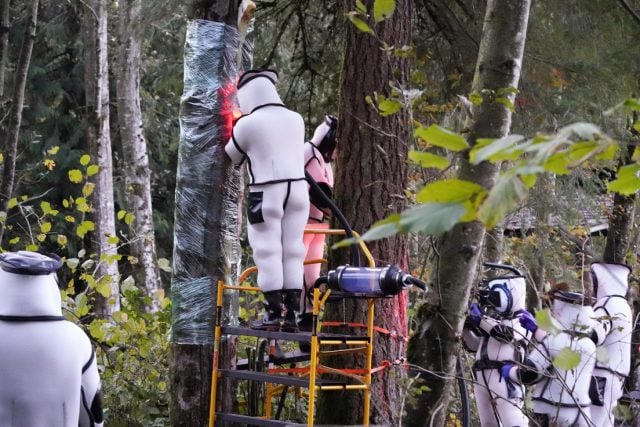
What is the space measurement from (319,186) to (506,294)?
7.07 ft

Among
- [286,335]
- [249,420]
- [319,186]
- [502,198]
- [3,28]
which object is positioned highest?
[3,28]

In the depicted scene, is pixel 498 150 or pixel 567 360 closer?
pixel 498 150

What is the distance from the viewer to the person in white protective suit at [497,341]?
777 cm

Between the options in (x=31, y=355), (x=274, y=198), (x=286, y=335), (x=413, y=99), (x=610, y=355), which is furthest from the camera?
(x=610, y=355)

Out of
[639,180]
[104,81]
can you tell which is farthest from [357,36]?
[104,81]

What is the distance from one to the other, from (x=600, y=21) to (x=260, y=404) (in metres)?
3.97

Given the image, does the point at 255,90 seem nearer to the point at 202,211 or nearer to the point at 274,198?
the point at 274,198

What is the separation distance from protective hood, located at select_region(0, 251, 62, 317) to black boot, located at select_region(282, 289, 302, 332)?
5.08 feet

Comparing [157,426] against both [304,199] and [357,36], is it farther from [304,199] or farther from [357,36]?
[357,36]

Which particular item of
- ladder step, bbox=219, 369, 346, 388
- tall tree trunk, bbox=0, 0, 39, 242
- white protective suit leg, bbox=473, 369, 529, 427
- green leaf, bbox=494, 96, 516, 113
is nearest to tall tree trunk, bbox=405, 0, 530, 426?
green leaf, bbox=494, 96, 516, 113

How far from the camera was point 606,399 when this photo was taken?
348 inches

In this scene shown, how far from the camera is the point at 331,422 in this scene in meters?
6.50

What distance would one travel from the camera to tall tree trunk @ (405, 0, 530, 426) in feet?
12.9

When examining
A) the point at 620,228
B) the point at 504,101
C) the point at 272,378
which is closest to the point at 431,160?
the point at 504,101
